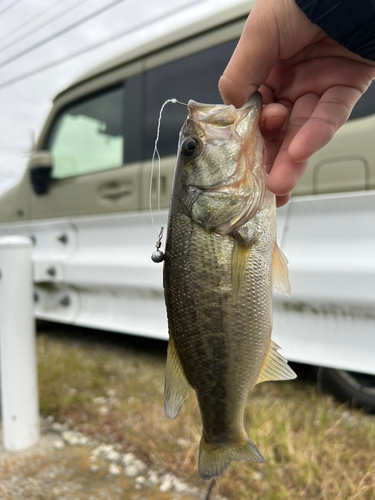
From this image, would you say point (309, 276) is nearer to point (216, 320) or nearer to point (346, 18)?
point (216, 320)

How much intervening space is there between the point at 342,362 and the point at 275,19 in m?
1.92

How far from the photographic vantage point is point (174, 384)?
1.28m

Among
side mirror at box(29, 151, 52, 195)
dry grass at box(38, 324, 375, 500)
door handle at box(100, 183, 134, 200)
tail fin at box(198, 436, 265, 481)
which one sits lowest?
dry grass at box(38, 324, 375, 500)

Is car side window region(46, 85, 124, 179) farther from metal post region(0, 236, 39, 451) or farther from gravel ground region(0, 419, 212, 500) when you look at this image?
gravel ground region(0, 419, 212, 500)

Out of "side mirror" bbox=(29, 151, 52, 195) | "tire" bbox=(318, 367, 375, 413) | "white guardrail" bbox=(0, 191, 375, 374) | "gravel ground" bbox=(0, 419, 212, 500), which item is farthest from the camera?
"side mirror" bbox=(29, 151, 52, 195)

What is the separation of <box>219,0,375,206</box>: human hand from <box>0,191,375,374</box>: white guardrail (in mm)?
982

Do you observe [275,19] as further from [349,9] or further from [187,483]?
[187,483]

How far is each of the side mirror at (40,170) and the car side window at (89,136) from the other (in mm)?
104

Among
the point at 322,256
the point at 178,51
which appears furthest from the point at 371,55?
the point at 178,51

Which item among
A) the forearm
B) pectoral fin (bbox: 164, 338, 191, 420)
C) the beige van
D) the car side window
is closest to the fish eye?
the forearm

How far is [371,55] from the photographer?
1227mm

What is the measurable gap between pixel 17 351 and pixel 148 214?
51.6 inches

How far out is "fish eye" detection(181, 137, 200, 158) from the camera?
1.36 m

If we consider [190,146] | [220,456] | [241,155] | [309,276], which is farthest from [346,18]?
[309,276]
